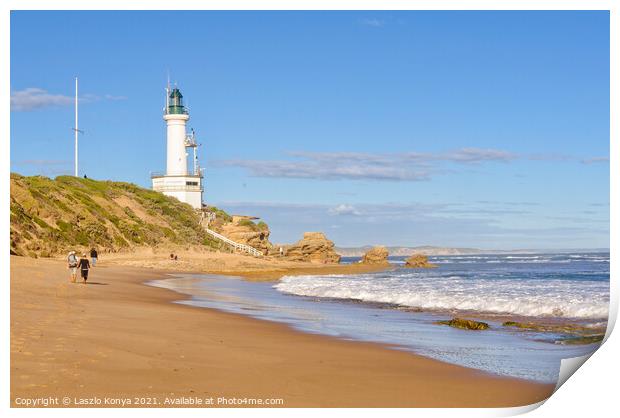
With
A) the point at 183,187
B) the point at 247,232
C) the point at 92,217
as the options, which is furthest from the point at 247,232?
the point at 92,217

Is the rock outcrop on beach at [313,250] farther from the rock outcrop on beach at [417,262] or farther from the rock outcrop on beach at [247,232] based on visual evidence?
the rock outcrop on beach at [417,262]

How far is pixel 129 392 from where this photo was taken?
6.77 m

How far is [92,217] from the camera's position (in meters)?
40.9

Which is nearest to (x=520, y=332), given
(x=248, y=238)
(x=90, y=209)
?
(x=90, y=209)

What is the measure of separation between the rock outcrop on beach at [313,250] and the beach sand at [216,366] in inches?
1940

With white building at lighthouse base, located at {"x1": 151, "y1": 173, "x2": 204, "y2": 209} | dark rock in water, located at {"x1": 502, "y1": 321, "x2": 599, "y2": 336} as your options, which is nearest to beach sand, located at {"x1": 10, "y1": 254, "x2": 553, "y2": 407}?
dark rock in water, located at {"x1": 502, "y1": 321, "x2": 599, "y2": 336}

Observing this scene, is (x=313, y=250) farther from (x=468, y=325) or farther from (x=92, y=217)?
(x=468, y=325)

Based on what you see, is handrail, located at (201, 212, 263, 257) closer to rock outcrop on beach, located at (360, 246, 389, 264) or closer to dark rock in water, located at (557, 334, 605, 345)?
rock outcrop on beach, located at (360, 246, 389, 264)

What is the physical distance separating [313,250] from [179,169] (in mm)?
12742

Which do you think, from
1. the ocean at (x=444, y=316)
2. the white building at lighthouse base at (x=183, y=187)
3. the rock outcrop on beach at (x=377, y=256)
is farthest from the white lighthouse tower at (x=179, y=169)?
the ocean at (x=444, y=316)

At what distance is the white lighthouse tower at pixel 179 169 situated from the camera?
197ft

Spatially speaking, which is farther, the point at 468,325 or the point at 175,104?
the point at 175,104

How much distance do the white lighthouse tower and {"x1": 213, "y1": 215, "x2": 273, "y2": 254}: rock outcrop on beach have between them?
3.14 m

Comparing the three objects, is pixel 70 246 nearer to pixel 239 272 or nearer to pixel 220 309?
pixel 239 272
